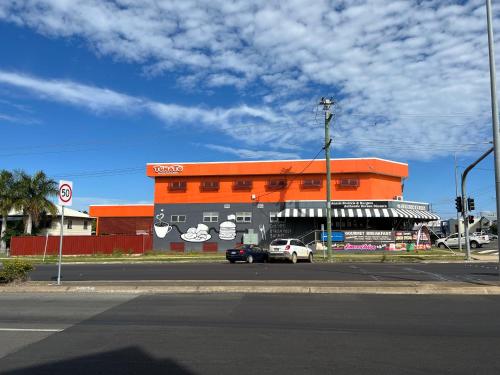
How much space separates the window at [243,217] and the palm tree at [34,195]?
1832 cm

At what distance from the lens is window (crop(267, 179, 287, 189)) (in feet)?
149

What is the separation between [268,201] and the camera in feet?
149

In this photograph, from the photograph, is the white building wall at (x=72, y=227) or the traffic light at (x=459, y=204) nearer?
the traffic light at (x=459, y=204)

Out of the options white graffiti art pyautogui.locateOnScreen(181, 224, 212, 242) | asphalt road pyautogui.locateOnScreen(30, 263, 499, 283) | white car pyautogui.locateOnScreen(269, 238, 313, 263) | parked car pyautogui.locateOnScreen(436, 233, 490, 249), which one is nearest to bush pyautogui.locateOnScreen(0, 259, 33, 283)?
asphalt road pyautogui.locateOnScreen(30, 263, 499, 283)

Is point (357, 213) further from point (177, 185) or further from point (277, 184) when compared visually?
point (177, 185)

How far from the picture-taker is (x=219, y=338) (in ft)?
25.1

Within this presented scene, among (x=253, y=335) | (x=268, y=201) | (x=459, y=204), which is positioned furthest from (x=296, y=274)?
(x=268, y=201)

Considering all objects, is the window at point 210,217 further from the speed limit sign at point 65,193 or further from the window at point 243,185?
the speed limit sign at point 65,193

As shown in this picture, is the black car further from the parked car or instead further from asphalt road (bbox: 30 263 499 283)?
the parked car

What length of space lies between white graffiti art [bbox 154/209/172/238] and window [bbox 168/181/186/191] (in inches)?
99.4

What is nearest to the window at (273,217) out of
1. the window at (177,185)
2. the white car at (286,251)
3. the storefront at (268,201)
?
the storefront at (268,201)

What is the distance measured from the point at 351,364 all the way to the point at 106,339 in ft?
12.9

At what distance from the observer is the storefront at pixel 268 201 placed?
43.4m

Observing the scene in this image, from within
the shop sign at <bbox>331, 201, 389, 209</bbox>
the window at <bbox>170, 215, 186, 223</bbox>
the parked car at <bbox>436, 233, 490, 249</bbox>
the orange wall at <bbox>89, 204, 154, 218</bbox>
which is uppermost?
the orange wall at <bbox>89, 204, 154, 218</bbox>
